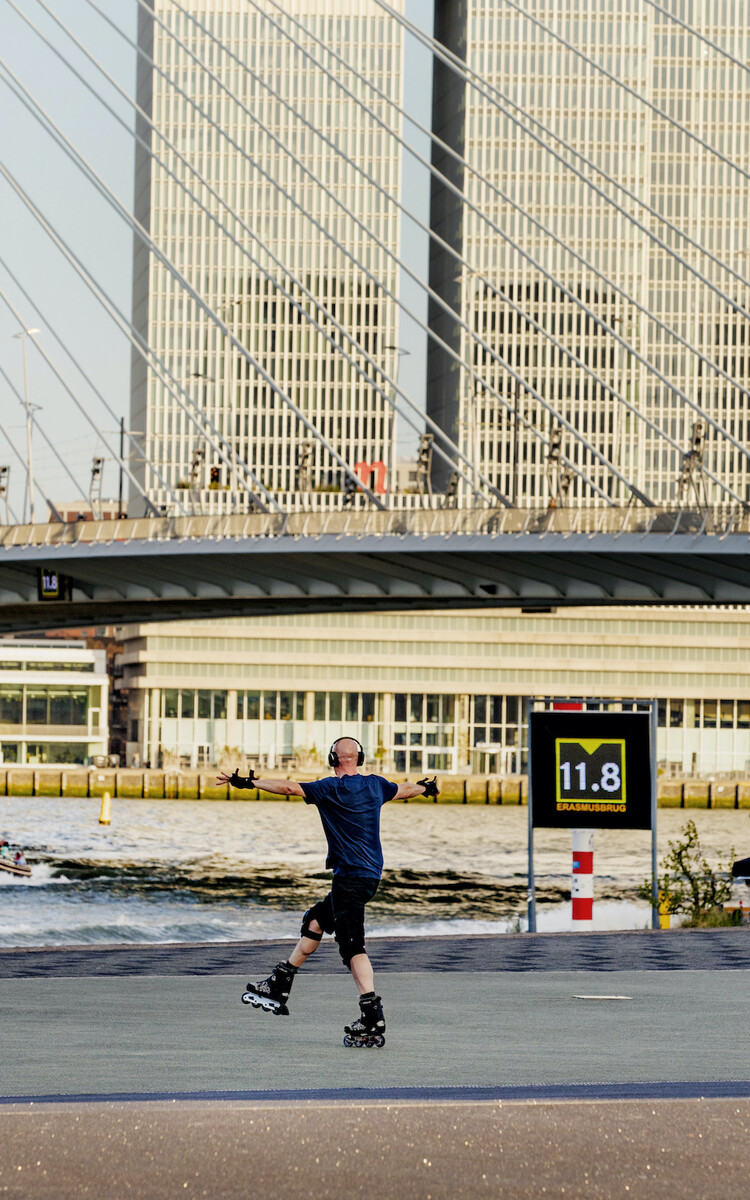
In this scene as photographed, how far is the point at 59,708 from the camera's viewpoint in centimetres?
12456

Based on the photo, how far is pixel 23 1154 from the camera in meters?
6.23

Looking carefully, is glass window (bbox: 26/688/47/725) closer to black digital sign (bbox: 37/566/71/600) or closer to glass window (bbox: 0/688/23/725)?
glass window (bbox: 0/688/23/725)

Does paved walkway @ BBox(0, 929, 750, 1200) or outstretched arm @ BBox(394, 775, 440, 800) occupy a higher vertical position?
outstretched arm @ BBox(394, 775, 440, 800)

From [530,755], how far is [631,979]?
6.73m

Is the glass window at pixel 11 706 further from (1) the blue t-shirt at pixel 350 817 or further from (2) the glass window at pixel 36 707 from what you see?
(1) the blue t-shirt at pixel 350 817

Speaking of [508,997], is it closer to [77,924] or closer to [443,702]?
[77,924]

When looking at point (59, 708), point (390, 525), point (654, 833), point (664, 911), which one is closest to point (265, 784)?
point (654, 833)

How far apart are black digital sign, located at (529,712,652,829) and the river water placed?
304cm

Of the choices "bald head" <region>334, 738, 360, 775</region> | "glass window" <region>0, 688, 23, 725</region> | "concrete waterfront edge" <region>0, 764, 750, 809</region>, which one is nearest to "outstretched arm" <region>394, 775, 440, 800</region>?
"bald head" <region>334, 738, 360, 775</region>

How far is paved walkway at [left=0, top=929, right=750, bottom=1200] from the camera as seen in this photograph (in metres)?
6.07

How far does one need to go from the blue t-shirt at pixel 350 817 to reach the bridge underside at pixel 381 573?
33.9m

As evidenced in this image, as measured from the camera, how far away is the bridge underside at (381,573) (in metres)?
45.1

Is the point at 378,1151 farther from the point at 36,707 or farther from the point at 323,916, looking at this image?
the point at 36,707

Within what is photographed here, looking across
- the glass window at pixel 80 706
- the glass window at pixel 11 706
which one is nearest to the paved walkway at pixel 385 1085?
the glass window at pixel 11 706
